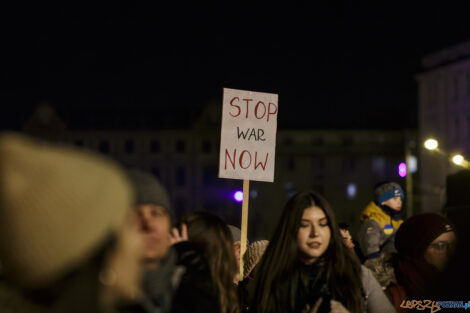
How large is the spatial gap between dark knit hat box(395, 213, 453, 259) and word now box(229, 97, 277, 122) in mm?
2744

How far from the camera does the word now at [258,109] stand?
741 cm

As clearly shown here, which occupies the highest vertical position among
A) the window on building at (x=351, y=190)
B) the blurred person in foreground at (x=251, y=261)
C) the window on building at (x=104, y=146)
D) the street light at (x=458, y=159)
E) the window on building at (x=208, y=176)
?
the window on building at (x=104, y=146)

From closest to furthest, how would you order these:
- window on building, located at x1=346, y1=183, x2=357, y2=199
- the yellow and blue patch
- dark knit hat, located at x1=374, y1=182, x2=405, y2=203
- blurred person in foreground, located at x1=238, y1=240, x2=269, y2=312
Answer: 1. blurred person in foreground, located at x1=238, y1=240, x2=269, y2=312
2. the yellow and blue patch
3. dark knit hat, located at x1=374, y1=182, x2=405, y2=203
4. window on building, located at x1=346, y1=183, x2=357, y2=199

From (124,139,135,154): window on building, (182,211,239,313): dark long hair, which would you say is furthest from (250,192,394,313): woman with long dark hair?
(124,139,135,154): window on building

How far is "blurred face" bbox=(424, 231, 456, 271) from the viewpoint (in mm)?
4824

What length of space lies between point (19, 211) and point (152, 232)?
167cm

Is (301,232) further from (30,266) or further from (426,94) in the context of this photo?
(426,94)

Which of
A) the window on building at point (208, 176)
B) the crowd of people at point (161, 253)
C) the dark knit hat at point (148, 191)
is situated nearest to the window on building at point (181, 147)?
the window on building at point (208, 176)

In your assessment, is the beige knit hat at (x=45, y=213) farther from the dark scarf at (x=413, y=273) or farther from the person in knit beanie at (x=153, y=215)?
the dark scarf at (x=413, y=273)

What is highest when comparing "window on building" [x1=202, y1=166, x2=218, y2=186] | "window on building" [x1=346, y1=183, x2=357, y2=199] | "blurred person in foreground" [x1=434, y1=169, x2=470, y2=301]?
"window on building" [x1=202, y1=166, x2=218, y2=186]

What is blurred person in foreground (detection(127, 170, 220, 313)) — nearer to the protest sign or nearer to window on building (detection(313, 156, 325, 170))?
the protest sign

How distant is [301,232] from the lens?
4.47 metres

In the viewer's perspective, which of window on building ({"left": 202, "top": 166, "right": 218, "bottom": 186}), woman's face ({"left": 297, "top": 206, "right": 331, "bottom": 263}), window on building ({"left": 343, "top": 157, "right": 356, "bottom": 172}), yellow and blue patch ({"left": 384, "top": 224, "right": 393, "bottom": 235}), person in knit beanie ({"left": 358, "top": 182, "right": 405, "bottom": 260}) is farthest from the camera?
window on building ({"left": 202, "top": 166, "right": 218, "bottom": 186})

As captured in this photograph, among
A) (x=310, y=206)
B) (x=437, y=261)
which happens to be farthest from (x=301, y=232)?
(x=437, y=261)
